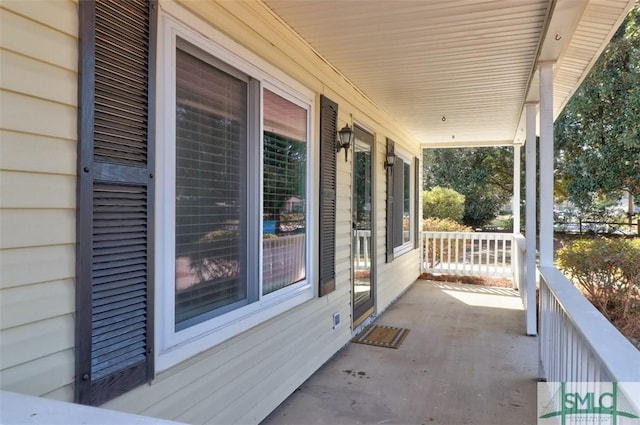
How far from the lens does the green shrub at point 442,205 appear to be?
1236 centimetres

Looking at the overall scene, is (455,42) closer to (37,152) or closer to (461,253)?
(37,152)

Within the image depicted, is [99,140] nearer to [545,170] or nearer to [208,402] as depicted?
[208,402]

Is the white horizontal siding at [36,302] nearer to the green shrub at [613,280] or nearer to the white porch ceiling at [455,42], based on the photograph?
the white porch ceiling at [455,42]

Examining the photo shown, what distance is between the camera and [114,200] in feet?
5.24

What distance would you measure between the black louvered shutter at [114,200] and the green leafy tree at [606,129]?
37.2 feet

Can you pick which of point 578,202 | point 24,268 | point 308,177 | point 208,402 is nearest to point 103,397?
point 24,268

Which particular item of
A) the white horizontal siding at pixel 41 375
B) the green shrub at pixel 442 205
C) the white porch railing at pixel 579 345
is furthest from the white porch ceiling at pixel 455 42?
the green shrub at pixel 442 205

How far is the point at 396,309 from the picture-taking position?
19.0ft

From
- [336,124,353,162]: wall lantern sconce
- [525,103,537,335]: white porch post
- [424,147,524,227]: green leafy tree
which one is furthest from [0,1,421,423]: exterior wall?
[424,147,524,227]: green leafy tree

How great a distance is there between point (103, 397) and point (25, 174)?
0.83m

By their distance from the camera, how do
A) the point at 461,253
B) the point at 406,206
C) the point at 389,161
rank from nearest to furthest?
1. the point at 389,161
2. the point at 406,206
3. the point at 461,253

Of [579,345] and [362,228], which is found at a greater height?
[362,228]

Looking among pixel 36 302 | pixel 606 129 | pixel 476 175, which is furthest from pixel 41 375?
pixel 476 175

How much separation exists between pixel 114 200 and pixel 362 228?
355 cm
